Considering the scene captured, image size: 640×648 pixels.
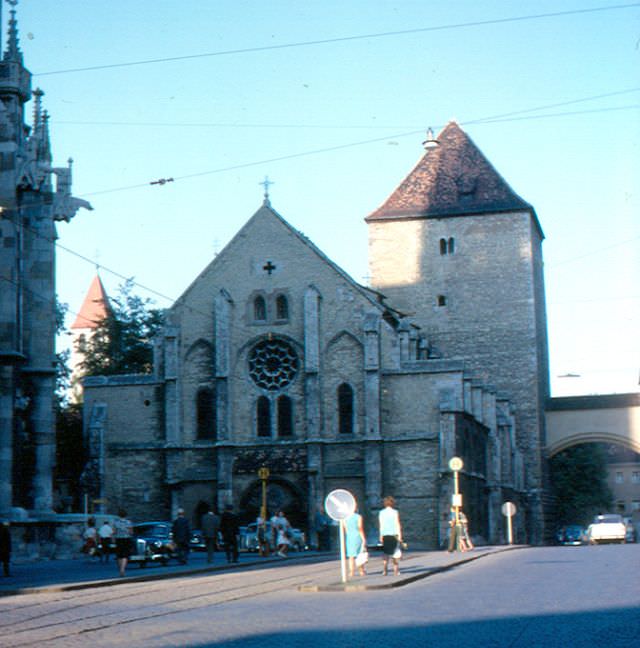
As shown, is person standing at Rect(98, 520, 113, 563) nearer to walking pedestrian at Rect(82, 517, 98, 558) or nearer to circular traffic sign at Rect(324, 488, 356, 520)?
walking pedestrian at Rect(82, 517, 98, 558)

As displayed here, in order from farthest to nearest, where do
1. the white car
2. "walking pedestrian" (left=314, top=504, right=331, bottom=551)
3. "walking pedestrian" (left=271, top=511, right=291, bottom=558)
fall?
the white car < "walking pedestrian" (left=314, top=504, right=331, bottom=551) < "walking pedestrian" (left=271, top=511, right=291, bottom=558)

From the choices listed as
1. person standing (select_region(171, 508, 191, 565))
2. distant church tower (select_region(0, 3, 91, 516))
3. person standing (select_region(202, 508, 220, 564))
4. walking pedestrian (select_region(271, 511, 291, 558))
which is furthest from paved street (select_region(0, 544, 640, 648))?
walking pedestrian (select_region(271, 511, 291, 558))

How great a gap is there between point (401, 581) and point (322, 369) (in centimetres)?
3406

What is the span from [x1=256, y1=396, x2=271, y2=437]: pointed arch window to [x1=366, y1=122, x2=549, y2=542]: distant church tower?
1379 centimetres

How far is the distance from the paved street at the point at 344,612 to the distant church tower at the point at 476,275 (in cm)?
4245

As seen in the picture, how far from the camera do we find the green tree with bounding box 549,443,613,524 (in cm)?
7869

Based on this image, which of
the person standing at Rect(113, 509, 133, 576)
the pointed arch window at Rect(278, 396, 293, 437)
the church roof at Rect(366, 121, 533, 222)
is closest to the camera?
the person standing at Rect(113, 509, 133, 576)

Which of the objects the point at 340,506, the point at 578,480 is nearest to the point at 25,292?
the point at 340,506

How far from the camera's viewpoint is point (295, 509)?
2100 inches

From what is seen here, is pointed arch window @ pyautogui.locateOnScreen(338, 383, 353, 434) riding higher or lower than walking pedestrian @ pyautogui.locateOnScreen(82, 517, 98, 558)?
higher

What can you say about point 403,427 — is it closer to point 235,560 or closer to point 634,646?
point 235,560

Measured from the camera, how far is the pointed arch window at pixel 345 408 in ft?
176

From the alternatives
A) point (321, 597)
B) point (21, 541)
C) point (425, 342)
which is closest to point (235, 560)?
point (21, 541)

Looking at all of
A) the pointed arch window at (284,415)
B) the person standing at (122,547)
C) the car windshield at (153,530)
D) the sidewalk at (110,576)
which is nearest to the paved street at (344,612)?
the sidewalk at (110,576)
